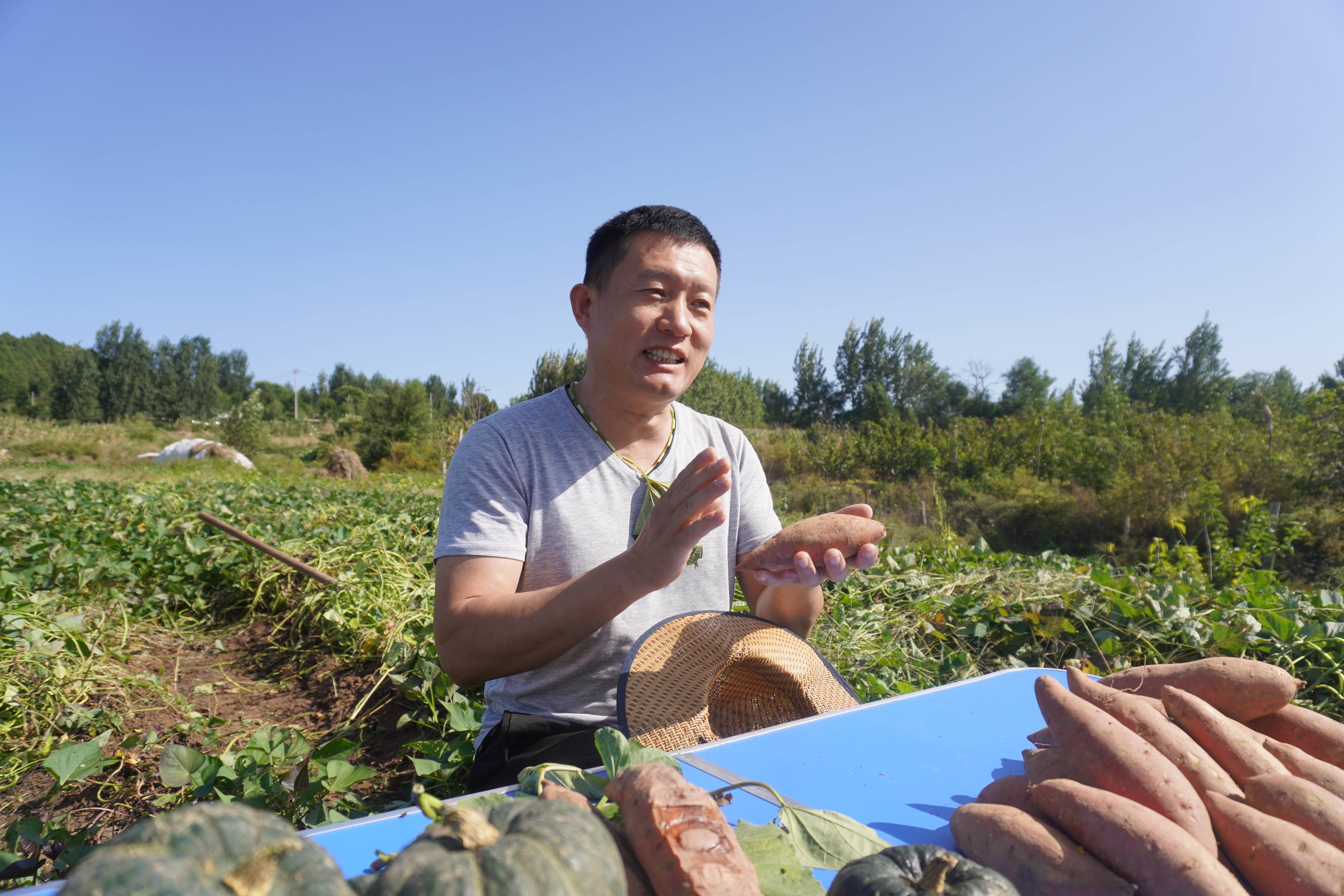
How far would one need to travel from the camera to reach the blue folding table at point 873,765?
1.05 m

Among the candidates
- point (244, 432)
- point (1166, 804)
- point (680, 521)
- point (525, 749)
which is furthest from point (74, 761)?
point (244, 432)

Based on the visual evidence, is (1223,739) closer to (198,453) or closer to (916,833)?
(916,833)

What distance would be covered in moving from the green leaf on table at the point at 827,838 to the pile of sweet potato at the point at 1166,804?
0.45 ft

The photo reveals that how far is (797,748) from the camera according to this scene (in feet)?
4.74

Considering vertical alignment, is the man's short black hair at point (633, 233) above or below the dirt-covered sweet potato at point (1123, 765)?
above

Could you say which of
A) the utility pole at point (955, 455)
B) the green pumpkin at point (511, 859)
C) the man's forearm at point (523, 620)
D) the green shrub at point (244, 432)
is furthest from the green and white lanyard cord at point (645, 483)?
the green shrub at point (244, 432)

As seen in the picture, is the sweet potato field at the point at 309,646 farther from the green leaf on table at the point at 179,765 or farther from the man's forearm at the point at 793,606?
the man's forearm at the point at 793,606

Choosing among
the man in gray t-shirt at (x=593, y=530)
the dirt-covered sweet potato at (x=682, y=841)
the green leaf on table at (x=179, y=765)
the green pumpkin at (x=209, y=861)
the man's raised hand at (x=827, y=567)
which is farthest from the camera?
the green leaf on table at (x=179, y=765)

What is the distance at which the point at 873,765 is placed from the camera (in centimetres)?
139

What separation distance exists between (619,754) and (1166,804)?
0.65m

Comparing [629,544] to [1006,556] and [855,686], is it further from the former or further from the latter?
[1006,556]

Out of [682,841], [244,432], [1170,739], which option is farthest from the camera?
[244,432]

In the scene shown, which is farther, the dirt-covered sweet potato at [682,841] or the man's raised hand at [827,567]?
the man's raised hand at [827,567]

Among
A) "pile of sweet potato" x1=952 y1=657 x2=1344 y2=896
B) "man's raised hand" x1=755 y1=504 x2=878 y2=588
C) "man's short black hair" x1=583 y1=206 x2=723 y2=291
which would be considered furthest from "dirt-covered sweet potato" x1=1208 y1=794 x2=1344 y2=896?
"man's short black hair" x1=583 y1=206 x2=723 y2=291
